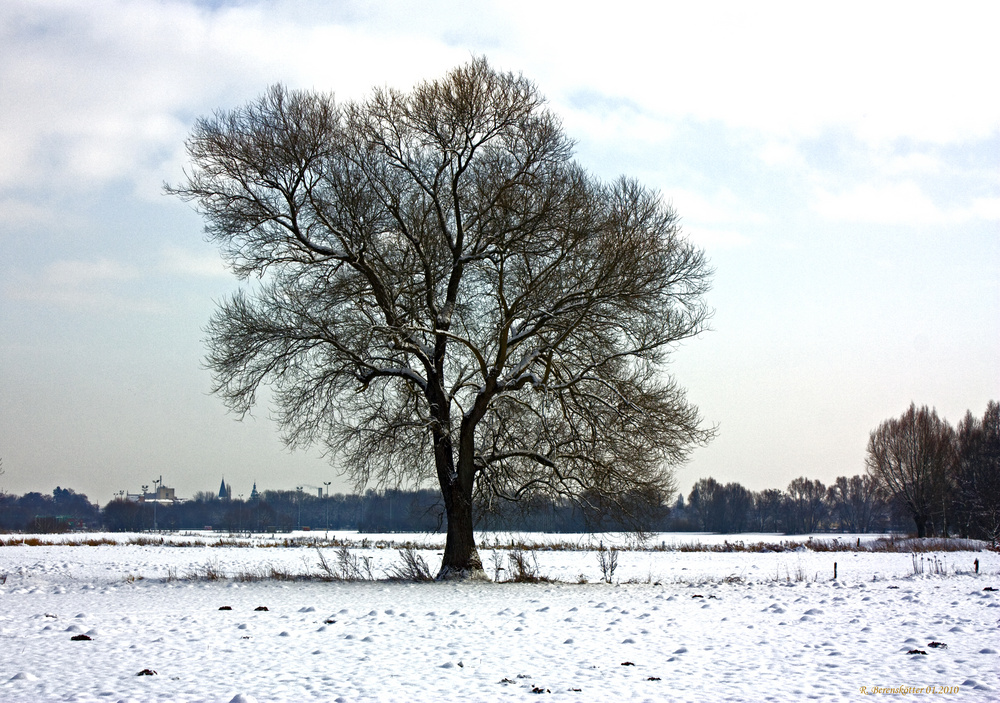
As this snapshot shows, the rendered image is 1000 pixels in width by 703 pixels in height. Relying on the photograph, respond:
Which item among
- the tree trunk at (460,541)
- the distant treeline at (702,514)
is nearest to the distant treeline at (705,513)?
the distant treeline at (702,514)

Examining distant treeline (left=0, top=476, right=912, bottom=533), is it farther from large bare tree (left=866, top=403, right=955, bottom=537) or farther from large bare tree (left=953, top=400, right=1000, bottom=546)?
large bare tree (left=866, top=403, right=955, bottom=537)

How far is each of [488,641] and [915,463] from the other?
61539 mm

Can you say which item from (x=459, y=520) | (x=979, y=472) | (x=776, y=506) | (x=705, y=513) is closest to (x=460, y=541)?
A: (x=459, y=520)

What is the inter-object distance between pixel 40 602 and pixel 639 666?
10.3m

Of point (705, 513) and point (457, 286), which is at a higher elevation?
point (457, 286)

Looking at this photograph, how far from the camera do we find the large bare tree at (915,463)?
6047cm

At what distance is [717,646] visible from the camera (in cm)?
934

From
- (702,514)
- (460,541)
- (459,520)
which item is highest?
(459,520)

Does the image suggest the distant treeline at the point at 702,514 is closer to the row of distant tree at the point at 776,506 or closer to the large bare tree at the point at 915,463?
the row of distant tree at the point at 776,506

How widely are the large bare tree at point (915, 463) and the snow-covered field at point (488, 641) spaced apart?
4878cm

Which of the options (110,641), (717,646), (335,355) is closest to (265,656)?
(110,641)

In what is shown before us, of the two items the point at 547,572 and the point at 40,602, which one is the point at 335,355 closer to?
the point at 40,602

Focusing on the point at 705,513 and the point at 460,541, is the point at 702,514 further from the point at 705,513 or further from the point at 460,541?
the point at 460,541

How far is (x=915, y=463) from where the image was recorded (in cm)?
6172
